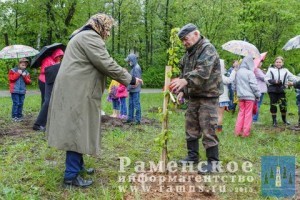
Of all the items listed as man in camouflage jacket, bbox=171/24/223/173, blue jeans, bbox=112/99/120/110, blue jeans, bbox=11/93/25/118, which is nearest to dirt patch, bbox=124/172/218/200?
man in camouflage jacket, bbox=171/24/223/173

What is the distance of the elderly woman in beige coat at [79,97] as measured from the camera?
404cm

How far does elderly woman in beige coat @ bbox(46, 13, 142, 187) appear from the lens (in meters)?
4.04

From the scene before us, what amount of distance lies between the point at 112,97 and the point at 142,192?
5853 mm

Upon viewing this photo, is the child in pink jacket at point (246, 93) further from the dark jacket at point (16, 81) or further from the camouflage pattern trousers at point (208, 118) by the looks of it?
the dark jacket at point (16, 81)

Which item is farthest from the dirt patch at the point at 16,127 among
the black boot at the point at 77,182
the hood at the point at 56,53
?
the black boot at the point at 77,182

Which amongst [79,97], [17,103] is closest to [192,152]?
[79,97]

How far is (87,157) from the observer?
5.52 metres

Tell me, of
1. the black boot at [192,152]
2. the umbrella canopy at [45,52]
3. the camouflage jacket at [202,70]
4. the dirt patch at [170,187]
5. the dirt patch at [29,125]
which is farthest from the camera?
the umbrella canopy at [45,52]

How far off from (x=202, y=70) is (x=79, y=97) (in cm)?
160

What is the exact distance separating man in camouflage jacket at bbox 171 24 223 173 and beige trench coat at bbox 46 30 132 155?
1174 mm

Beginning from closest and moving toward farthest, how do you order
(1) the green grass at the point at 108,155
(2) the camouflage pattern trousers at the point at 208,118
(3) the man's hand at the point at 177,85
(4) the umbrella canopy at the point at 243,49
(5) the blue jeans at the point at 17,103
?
(1) the green grass at the point at 108,155 → (3) the man's hand at the point at 177,85 → (2) the camouflage pattern trousers at the point at 208,118 → (4) the umbrella canopy at the point at 243,49 → (5) the blue jeans at the point at 17,103

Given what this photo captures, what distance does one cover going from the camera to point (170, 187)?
13.9ft

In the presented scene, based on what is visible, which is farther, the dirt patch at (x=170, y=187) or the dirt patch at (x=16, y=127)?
the dirt patch at (x=16, y=127)

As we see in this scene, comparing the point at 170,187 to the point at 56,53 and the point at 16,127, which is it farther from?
the point at 16,127
